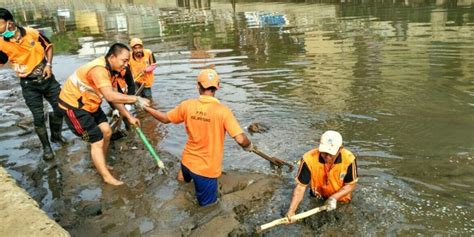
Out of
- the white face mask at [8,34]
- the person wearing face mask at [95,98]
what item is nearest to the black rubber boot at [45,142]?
the person wearing face mask at [95,98]

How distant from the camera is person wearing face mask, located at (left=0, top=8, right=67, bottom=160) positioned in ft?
18.7

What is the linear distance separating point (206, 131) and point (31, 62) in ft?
10.3

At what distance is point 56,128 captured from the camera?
6926 mm

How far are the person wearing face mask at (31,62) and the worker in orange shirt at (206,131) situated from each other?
2.37 metres

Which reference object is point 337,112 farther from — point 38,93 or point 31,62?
point 31,62

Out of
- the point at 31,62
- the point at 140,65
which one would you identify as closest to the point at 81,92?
the point at 31,62

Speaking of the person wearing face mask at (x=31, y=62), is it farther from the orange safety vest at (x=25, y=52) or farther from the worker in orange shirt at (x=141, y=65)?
the worker in orange shirt at (x=141, y=65)

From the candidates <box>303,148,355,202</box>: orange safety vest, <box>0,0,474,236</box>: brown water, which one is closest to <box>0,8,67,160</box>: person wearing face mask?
<box>0,0,474,236</box>: brown water

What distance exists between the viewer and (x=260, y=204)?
4.92m

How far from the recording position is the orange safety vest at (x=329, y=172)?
A: 4.30 m

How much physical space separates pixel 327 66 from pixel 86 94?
288 inches

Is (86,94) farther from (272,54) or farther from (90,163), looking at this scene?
(272,54)

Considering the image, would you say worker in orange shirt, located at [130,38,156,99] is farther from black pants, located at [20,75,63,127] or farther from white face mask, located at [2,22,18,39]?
white face mask, located at [2,22,18,39]

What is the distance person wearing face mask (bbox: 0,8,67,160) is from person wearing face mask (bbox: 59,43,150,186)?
3.06 ft
